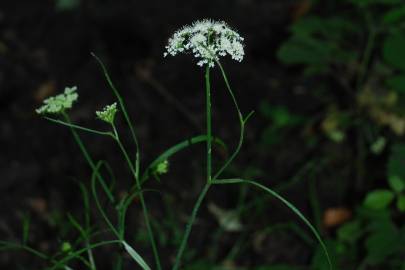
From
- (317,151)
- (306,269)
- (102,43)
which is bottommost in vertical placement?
(306,269)

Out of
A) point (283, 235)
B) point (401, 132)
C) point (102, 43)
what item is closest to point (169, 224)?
point (283, 235)

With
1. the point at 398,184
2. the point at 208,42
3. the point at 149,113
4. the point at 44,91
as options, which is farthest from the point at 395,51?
the point at 44,91

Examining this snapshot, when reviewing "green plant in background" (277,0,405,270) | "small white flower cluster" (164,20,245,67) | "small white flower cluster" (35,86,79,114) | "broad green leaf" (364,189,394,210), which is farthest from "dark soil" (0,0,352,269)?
"small white flower cluster" (164,20,245,67)

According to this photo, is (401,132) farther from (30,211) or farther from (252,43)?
(30,211)

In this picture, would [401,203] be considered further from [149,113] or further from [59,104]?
[149,113]

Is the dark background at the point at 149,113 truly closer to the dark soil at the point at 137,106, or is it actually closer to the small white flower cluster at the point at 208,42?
the dark soil at the point at 137,106
